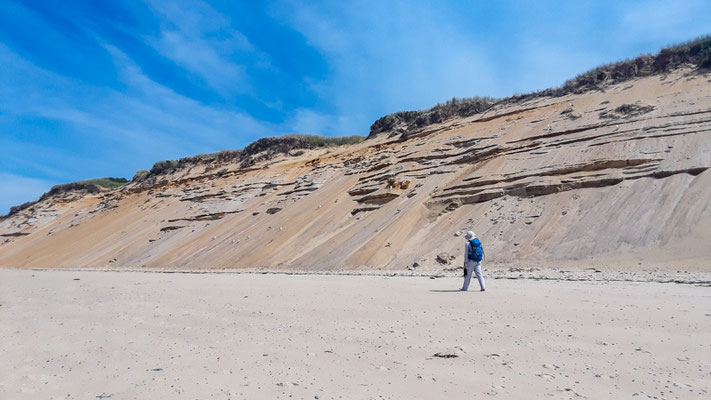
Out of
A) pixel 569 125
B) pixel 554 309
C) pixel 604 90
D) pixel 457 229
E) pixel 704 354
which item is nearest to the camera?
pixel 704 354

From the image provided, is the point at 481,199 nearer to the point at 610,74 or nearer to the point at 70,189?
the point at 610,74

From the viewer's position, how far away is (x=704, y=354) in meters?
3.80

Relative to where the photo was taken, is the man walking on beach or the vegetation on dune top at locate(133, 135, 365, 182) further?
the vegetation on dune top at locate(133, 135, 365, 182)

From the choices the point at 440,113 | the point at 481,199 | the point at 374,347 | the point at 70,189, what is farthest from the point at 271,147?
the point at 374,347

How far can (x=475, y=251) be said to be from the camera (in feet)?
28.7

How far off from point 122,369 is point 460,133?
25132 mm

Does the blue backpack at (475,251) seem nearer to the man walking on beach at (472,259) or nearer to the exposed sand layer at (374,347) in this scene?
the man walking on beach at (472,259)

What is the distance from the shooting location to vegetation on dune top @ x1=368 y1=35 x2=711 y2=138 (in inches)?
940

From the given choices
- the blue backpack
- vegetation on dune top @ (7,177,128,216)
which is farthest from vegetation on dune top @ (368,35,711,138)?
vegetation on dune top @ (7,177,128,216)

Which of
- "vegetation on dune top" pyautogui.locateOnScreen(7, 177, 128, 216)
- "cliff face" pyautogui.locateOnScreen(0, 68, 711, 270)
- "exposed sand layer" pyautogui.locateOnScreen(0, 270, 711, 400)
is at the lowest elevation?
"exposed sand layer" pyautogui.locateOnScreen(0, 270, 711, 400)

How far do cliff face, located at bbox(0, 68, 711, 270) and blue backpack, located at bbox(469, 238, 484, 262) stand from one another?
5417 mm

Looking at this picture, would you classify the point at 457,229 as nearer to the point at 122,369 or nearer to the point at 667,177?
the point at 667,177

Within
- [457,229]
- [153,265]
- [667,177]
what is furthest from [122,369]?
[153,265]

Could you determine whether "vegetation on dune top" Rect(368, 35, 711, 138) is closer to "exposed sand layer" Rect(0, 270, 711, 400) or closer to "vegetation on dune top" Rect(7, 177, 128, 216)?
"exposed sand layer" Rect(0, 270, 711, 400)
